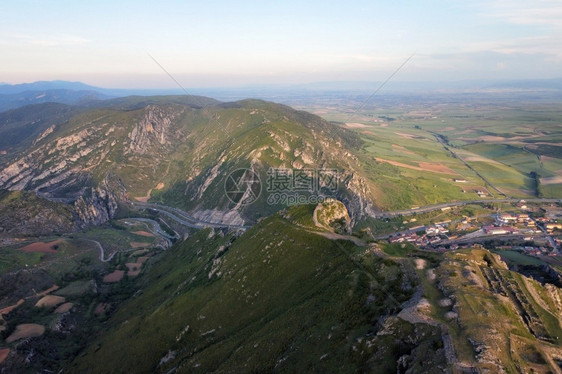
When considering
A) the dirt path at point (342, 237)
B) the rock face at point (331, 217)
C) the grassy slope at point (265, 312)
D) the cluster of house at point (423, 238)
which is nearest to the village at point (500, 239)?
the cluster of house at point (423, 238)

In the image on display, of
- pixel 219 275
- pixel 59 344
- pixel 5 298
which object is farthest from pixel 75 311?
pixel 219 275

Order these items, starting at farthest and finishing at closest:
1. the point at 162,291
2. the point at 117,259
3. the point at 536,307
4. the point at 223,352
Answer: the point at 117,259 < the point at 162,291 < the point at 223,352 < the point at 536,307

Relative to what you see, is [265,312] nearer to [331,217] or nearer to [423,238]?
[331,217]

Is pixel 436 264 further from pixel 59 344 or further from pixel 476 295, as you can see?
pixel 59 344

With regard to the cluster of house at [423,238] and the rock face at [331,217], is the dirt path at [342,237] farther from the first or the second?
the cluster of house at [423,238]

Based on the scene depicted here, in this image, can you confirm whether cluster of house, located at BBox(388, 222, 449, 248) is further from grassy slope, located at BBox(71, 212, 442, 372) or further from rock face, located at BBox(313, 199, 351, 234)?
grassy slope, located at BBox(71, 212, 442, 372)

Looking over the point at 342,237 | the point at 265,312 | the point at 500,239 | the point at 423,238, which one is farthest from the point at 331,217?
the point at 500,239

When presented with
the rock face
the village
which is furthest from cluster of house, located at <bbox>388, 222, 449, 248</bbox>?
the rock face

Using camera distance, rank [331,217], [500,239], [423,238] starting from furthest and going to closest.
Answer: [423,238]
[500,239]
[331,217]
